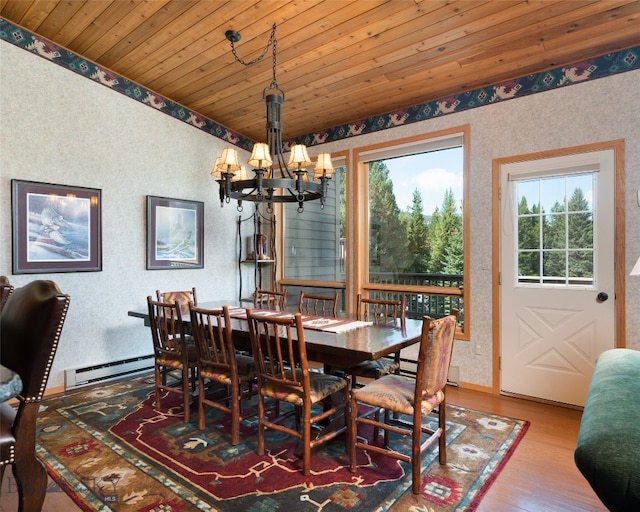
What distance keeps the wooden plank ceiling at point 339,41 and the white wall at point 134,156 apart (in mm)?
315

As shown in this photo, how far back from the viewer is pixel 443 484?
7.07ft

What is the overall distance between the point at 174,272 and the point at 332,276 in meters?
1.88

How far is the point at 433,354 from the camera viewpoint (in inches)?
82.0

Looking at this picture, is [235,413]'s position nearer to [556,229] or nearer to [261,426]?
[261,426]

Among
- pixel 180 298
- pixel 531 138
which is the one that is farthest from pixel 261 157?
pixel 531 138

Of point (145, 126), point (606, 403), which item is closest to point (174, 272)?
point (145, 126)

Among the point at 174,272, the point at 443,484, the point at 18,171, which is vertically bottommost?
the point at 443,484

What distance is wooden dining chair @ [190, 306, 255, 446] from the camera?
2.58 meters

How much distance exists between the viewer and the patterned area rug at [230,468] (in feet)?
6.56

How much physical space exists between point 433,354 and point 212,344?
4.83 ft

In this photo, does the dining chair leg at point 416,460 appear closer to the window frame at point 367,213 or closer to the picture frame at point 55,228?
the window frame at point 367,213

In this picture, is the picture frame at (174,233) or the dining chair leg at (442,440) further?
the picture frame at (174,233)

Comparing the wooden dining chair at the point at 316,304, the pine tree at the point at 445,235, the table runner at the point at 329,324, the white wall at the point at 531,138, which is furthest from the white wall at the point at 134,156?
the table runner at the point at 329,324

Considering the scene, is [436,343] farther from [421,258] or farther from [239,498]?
[421,258]
